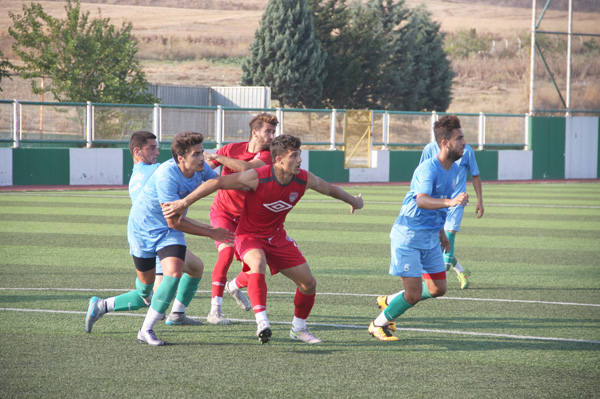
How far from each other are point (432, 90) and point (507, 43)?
148 feet

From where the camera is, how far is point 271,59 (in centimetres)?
4300

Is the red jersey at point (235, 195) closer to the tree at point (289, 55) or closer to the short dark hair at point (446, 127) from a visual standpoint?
the short dark hair at point (446, 127)

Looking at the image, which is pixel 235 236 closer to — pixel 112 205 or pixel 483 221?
pixel 483 221

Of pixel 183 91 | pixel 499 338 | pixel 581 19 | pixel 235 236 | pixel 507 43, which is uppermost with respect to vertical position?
pixel 507 43

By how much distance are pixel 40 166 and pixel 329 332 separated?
727 inches

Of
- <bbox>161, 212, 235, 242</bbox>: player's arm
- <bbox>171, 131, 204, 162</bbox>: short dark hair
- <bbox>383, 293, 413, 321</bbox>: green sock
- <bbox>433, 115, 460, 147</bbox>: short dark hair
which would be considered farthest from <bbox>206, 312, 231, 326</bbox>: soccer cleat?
<bbox>433, 115, 460, 147</bbox>: short dark hair

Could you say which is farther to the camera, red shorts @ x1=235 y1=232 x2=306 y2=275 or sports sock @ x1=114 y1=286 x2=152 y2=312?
sports sock @ x1=114 y1=286 x2=152 y2=312

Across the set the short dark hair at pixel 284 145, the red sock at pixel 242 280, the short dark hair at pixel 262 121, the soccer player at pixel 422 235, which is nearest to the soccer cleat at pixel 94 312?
the red sock at pixel 242 280

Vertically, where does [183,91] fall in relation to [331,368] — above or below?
above

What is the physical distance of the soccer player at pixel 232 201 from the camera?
675 centimetres

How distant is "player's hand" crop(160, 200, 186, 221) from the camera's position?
5668 millimetres

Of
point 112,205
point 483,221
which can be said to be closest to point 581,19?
point 483,221

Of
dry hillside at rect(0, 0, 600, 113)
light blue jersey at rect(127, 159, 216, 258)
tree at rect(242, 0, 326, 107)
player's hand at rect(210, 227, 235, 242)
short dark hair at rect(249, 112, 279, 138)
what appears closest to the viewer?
player's hand at rect(210, 227, 235, 242)

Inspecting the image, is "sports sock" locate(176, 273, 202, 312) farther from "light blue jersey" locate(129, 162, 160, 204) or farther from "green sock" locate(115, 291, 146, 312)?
"light blue jersey" locate(129, 162, 160, 204)
